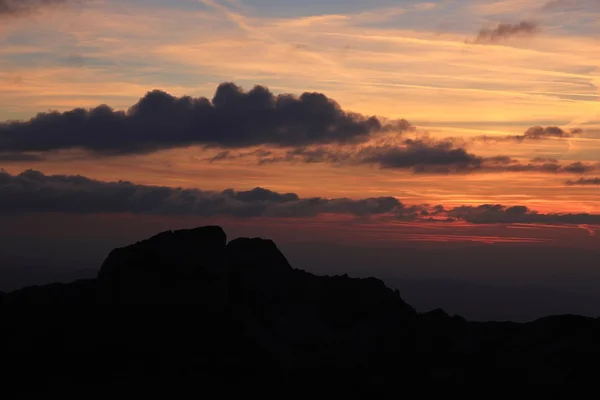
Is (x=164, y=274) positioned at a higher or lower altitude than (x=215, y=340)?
higher

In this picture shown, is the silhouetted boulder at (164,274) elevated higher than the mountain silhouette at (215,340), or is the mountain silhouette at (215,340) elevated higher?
the silhouetted boulder at (164,274)

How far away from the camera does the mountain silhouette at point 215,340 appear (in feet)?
319

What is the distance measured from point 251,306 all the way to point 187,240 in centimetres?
1382

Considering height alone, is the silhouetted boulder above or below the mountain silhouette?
above

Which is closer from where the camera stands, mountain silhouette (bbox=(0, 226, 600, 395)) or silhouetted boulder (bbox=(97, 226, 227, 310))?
mountain silhouette (bbox=(0, 226, 600, 395))

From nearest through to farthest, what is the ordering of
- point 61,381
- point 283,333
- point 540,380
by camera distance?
point 61,381 < point 540,380 < point 283,333

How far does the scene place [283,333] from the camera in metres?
112

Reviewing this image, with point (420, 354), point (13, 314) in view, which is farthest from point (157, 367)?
point (420, 354)

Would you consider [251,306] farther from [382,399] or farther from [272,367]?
[382,399]

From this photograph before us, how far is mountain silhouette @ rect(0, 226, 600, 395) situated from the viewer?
97.2 meters

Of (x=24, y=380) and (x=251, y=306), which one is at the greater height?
(x=251, y=306)

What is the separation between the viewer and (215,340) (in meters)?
101

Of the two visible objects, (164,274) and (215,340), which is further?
(164,274)

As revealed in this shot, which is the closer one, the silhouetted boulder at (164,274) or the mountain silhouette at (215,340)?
the mountain silhouette at (215,340)
